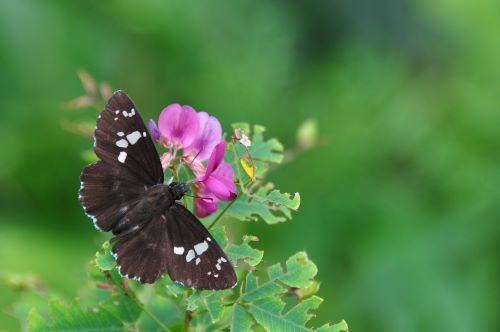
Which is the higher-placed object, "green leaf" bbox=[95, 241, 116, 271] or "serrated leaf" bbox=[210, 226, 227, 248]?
"serrated leaf" bbox=[210, 226, 227, 248]

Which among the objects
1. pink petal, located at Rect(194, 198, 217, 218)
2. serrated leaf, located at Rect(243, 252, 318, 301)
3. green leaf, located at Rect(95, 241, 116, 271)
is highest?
pink petal, located at Rect(194, 198, 217, 218)

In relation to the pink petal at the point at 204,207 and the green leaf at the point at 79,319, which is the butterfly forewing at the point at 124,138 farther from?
the green leaf at the point at 79,319

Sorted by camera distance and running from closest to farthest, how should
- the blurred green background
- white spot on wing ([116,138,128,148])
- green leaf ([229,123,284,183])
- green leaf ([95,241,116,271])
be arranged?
green leaf ([95,241,116,271])
white spot on wing ([116,138,128,148])
green leaf ([229,123,284,183])
the blurred green background

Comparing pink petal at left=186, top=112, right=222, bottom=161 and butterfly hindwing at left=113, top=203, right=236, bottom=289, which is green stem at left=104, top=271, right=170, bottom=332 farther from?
pink petal at left=186, top=112, right=222, bottom=161

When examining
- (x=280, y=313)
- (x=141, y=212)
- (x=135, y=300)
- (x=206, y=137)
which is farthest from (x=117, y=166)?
(x=280, y=313)

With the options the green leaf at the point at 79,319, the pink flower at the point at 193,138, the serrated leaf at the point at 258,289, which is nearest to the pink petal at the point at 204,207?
the pink flower at the point at 193,138

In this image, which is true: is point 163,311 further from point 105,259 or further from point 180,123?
point 180,123

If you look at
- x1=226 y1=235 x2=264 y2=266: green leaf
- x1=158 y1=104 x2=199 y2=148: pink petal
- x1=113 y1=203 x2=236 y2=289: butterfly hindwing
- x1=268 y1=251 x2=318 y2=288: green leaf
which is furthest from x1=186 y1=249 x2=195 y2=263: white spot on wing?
x1=158 y1=104 x2=199 y2=148: pink petal

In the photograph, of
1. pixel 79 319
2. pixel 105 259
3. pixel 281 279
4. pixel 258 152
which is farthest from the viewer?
pixel 258 152
